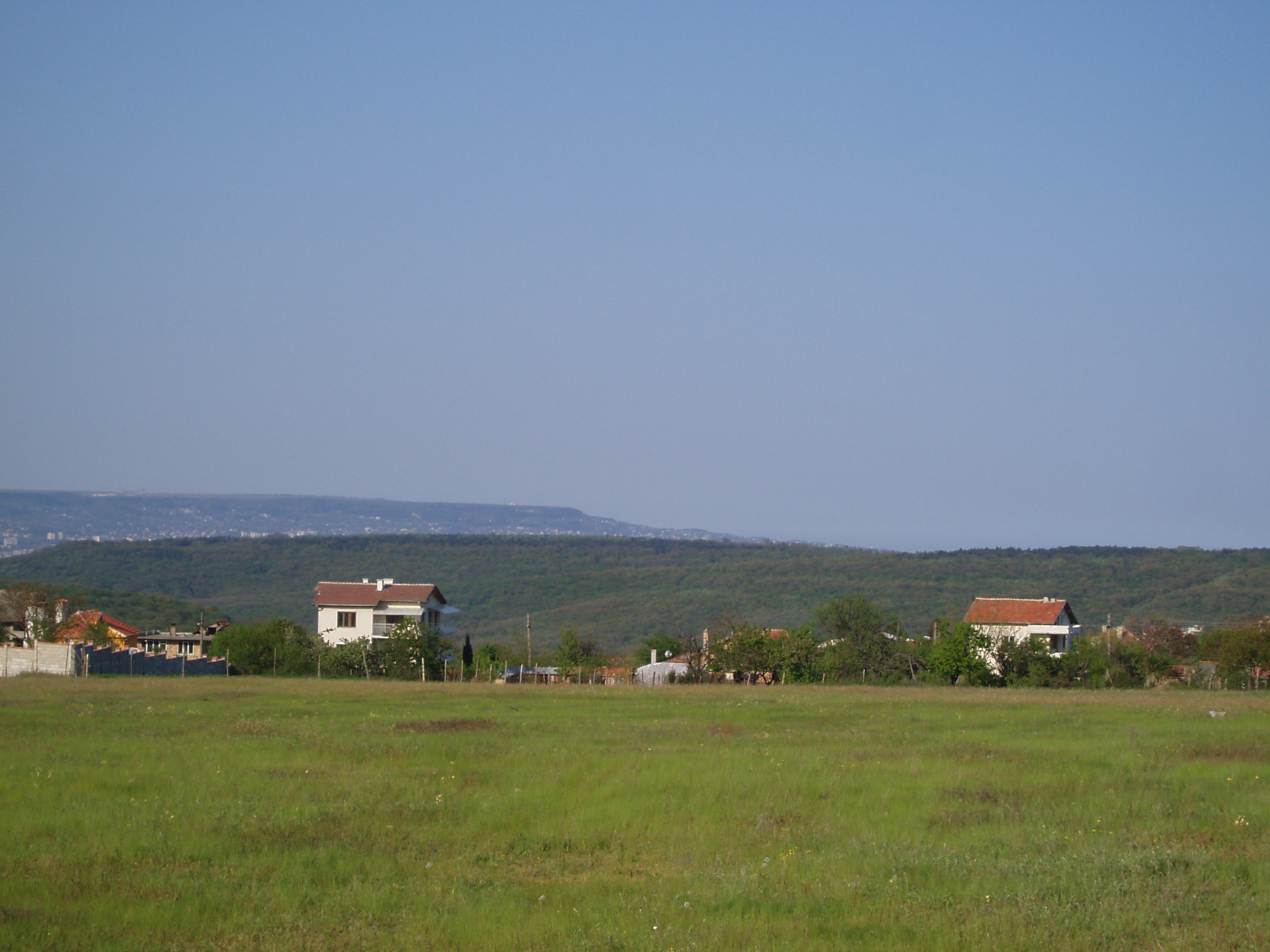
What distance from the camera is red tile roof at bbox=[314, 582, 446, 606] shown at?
86438 millimetres

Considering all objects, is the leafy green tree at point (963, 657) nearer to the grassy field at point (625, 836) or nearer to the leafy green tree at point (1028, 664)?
the leafy green tree at point (1028, 664)

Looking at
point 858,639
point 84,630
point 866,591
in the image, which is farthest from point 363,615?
point 866,591

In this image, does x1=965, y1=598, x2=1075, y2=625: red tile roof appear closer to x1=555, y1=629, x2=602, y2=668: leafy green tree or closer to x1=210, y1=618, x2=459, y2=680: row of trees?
x1=555, y1=629, x2=602, y2=668: leafy green tree

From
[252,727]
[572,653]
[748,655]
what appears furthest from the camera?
[572,653]

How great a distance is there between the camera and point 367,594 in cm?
8762

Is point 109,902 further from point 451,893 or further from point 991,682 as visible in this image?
point 991,682

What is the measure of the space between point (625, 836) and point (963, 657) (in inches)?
1890

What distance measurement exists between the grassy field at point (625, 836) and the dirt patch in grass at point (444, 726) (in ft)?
0.67

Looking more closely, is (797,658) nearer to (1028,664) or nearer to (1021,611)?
(1028,664)

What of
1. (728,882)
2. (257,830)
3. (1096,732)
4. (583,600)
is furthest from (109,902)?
(583,600)

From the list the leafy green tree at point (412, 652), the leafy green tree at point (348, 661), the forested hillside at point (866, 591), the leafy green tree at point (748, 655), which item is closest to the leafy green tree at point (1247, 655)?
the leafy green tree at point (748, 655)

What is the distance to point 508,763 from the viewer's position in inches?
894

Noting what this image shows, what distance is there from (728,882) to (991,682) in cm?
5073

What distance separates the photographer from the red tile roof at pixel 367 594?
8644 cm
